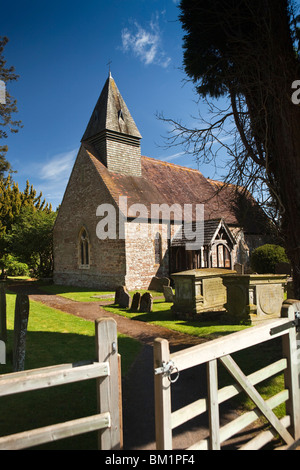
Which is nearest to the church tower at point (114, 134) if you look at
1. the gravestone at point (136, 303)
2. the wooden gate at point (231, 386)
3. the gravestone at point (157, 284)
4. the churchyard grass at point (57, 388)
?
the gravestone at point (157, 284)

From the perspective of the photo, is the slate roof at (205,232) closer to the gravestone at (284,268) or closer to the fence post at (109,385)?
the gravestone at (284,268)

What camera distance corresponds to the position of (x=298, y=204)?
18.0 ft

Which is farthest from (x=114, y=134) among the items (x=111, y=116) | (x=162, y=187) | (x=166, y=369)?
(x=166, y=369)

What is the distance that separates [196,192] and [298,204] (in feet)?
58.9

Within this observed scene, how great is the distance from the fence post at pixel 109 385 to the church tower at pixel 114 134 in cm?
1755

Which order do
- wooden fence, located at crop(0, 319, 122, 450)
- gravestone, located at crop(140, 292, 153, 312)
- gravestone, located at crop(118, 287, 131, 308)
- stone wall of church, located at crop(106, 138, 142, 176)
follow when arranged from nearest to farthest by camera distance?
wooden fence, located at crop(0, 319, 122, 450)
gravestone, located at crop(140, 292, 153, 312)
gravestone, located at crop(118, 287, 131, 308)
stone wall of church, located at crop(106, 138, 142, 176)

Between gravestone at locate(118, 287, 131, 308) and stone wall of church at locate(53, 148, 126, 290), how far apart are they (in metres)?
4.25

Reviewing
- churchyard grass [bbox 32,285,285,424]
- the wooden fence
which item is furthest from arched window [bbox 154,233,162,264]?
the wooden fence

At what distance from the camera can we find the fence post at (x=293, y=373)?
3201 mm

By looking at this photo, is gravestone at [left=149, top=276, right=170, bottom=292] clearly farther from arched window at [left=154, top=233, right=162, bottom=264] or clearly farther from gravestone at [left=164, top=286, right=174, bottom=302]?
gravestone at [left=164, top=286, right=174, bottom=302]

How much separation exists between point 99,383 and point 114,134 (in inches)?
747

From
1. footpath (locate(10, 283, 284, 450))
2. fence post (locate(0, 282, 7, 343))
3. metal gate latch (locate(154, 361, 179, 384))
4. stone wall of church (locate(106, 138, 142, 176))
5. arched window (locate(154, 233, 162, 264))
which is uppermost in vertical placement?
stone wall of church (locate(106, 138, 142, 176))

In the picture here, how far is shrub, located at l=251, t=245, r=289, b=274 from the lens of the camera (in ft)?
Result: 56.5
